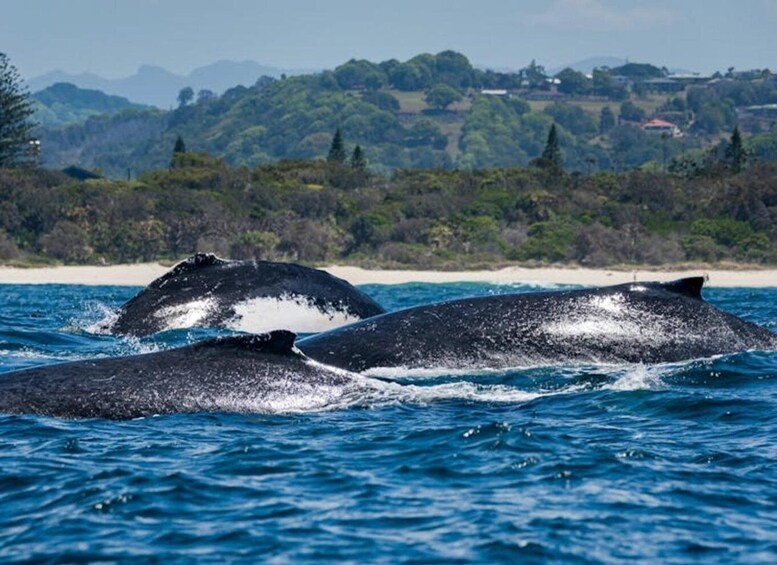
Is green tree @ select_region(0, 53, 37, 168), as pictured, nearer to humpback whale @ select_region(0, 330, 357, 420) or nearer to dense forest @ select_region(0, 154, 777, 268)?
dense forest @ select_region(0, 154, 777, 268)

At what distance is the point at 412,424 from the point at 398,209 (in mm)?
57733

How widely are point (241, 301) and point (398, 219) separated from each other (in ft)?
164

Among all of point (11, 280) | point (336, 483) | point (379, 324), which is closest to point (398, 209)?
point (11, 280)

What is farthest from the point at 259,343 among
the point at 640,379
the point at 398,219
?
the point at 398,219

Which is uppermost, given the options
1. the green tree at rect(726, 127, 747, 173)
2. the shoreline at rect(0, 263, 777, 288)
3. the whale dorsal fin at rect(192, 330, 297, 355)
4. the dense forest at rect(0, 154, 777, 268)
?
the green tree at rect(726, 127, 747, 173)

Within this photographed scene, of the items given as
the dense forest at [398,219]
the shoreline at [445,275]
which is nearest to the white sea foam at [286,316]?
the shoreline at [445,275]

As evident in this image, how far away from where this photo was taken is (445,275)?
5541 centimetres

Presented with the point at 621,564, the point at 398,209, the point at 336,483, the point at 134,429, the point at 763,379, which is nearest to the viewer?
the point at 621,564

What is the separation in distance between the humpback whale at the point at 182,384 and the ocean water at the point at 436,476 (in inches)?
6.7

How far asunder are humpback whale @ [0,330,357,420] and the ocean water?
17 centimetres

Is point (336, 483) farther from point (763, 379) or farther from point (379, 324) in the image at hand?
point (763, 379)

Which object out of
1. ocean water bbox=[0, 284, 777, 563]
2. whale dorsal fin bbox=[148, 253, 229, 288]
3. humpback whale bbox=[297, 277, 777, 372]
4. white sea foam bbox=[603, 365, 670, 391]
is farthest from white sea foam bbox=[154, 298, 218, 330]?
white sea foam bbox=[603, 365, 670, 391]

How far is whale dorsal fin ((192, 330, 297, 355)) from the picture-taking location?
11555mm

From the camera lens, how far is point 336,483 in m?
9.95
